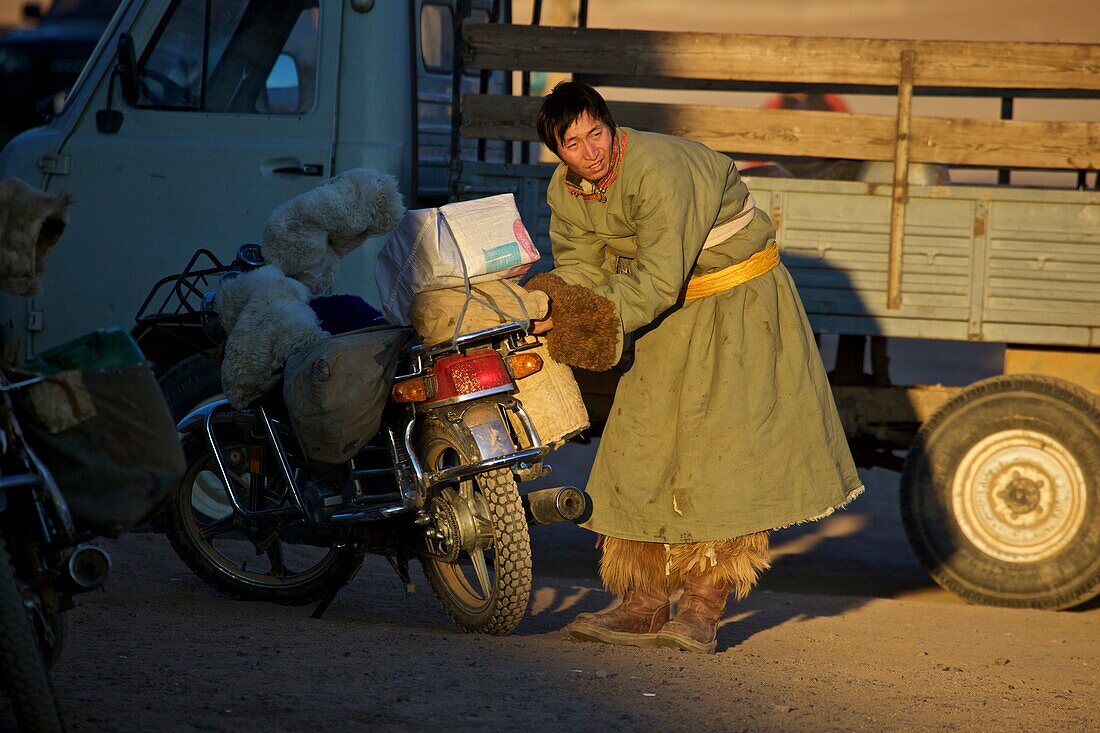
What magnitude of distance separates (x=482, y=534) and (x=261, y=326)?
928 mm

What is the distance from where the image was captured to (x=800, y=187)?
5297 mm

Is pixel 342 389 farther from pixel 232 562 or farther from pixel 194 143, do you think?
pixel 194 143

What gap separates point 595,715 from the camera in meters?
3.27

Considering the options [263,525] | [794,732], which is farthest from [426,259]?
[794,732]

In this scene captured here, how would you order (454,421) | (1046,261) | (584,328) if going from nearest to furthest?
(584,328), (454,421), (1046,261)

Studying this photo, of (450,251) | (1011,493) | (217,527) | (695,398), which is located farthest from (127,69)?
(1011,493)

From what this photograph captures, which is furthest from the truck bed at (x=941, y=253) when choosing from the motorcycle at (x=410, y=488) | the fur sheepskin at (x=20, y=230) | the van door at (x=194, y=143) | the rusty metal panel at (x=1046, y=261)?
the fur sheepskin at (x=20, y=230)

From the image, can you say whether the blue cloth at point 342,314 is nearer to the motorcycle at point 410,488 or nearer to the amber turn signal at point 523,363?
the motorcycle at point 410,488

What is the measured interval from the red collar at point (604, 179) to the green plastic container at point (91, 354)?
1554mm

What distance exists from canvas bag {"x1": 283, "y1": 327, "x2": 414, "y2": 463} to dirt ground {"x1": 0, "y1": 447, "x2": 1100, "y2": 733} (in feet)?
1.88

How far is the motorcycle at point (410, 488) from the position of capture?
3.82 meters

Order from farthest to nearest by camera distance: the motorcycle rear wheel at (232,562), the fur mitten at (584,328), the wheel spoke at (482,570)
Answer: the motorcycle rear wheel at (232,562) → the wheel spoke at (482,570) → the fur mitten at (584,328)

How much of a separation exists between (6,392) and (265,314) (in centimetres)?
135

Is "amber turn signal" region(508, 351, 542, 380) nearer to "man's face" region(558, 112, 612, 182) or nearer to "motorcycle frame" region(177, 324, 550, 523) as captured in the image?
"motorcycle frame" region(177, 324, 550, 523)
